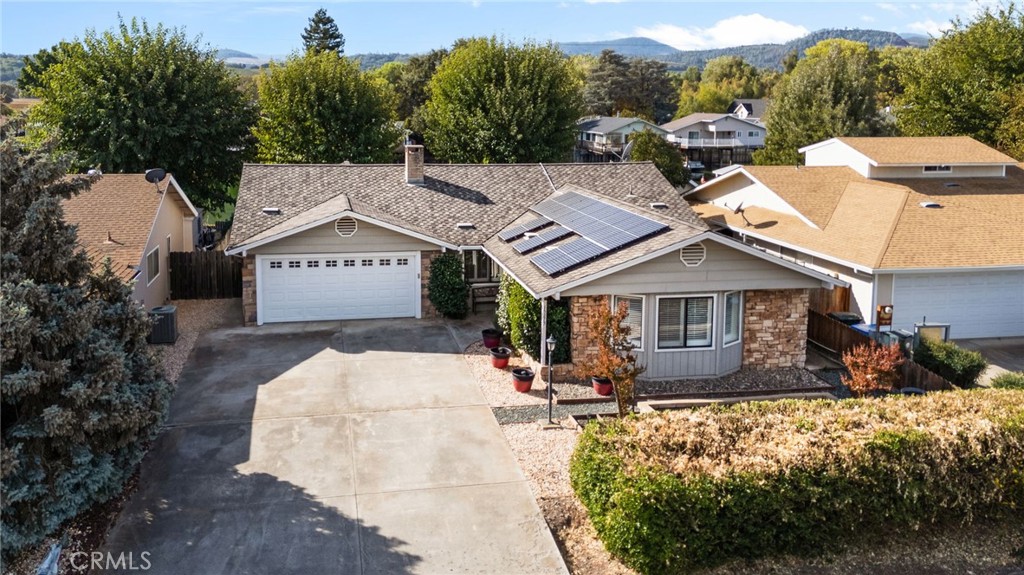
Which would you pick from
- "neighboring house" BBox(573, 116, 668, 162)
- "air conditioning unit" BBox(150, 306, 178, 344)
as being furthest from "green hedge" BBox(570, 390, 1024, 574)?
"neighboring house" BBox(573, 116, 668, 162)

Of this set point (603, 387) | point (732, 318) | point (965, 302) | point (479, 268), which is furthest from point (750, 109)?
point (603, 387)

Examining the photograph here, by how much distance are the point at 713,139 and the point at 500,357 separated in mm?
61810

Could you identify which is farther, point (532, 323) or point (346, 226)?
point (346, 226)

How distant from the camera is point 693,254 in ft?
50.8

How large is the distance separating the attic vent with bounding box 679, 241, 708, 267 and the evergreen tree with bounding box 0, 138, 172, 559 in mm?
9508

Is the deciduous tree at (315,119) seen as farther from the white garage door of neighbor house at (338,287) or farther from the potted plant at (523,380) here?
the potted plant at (523,380)

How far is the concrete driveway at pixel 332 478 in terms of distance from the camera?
9492 mm

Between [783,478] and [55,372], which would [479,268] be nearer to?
[55,372]

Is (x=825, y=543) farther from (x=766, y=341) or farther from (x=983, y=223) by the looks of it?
(x=983, y=223)

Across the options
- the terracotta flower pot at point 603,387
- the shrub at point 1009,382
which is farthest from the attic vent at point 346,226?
the shrub at point 1009,382

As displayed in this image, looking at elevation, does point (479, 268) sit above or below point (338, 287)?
above

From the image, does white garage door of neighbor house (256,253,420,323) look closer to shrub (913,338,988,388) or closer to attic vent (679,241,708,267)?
attic vent (679,241,708,267)

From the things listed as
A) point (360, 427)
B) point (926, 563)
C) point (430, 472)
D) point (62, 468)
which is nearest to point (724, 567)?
point (926, 563)

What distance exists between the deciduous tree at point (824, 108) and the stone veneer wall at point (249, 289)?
32.1 m
